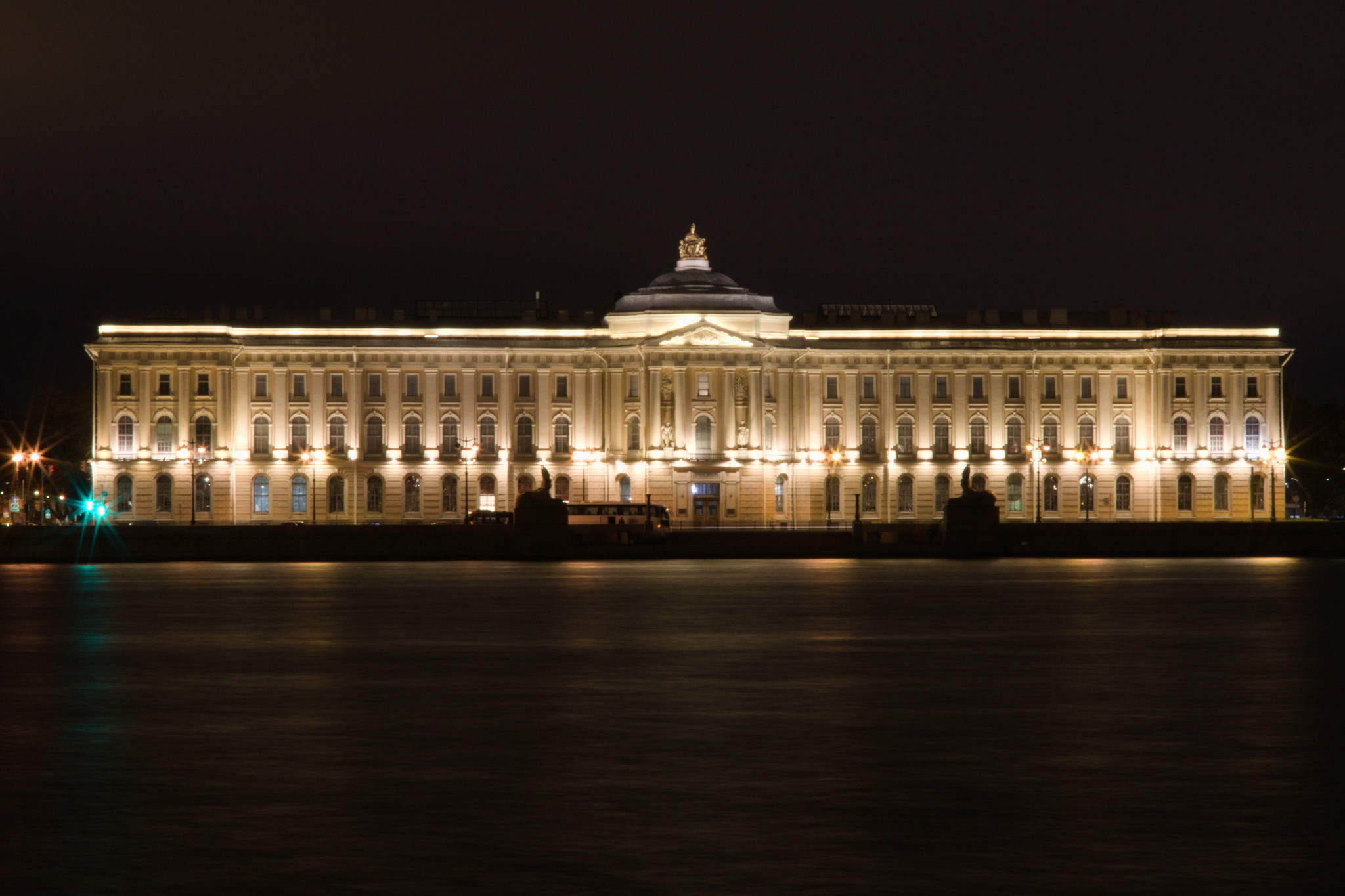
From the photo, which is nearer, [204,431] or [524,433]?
[204,431]

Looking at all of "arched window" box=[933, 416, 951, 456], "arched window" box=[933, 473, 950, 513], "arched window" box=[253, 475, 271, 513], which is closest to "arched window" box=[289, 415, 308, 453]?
"arched window" box=[253, 475, 271, 513]

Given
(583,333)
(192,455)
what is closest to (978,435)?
(583,333)

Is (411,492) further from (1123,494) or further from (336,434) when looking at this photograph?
(1123,494)

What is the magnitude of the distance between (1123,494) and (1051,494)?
459 centimetres

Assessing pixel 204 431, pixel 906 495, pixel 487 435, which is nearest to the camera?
pixel 204 431

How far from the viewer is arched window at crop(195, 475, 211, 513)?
345 ft

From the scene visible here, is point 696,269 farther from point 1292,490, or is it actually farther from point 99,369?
point 1292,490

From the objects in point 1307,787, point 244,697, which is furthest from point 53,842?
point 1307,787

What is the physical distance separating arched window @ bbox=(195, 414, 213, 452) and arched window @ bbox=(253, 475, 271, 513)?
→ 352cm

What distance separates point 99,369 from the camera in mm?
105750

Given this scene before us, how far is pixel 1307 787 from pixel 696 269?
100543 mm

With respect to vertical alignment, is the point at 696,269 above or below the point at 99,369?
above

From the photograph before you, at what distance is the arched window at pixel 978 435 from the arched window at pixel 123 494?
52.7 meters

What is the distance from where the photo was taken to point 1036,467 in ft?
344
